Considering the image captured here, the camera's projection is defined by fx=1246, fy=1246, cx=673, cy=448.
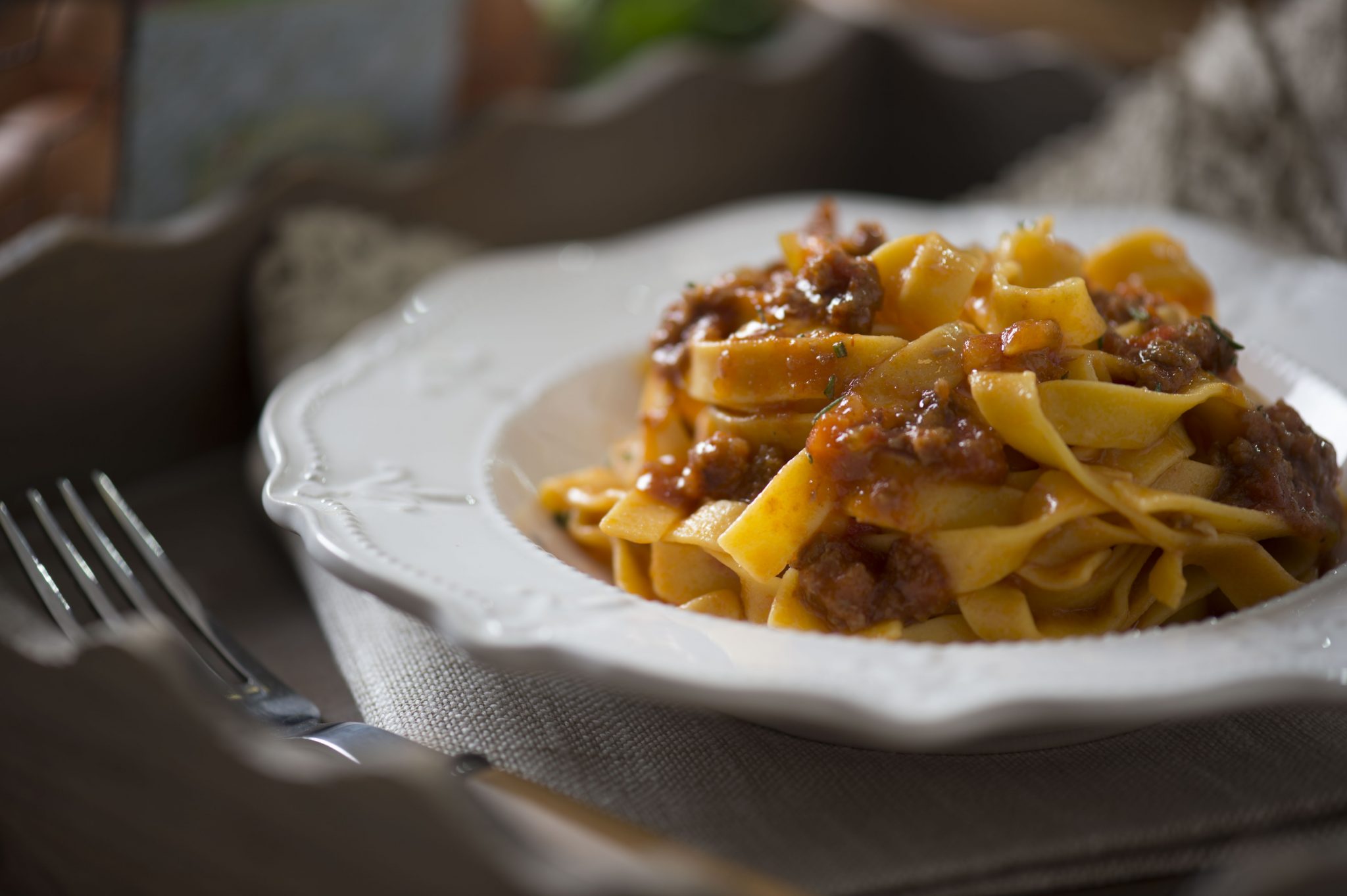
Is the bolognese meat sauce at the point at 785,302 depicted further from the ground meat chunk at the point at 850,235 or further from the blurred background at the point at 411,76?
the blurred background at the point at 411,76

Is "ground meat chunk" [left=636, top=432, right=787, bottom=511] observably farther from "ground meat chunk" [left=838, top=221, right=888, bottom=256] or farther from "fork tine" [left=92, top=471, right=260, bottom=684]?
"fork tine" [left=92, top=471, right=260, bottom=684]

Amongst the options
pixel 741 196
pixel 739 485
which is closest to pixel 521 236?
pixel 741 196

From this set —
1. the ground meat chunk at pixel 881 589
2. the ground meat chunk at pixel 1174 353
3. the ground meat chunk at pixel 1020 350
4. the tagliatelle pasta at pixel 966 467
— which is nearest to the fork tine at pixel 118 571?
the tagliatelle pasta at pixel 966 467

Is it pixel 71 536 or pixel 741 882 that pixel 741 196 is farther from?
pixel 741 882

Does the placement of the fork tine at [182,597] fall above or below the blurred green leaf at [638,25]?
below

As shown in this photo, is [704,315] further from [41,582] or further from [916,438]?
[41,582]

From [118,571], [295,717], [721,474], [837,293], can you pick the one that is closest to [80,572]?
[118,571]
